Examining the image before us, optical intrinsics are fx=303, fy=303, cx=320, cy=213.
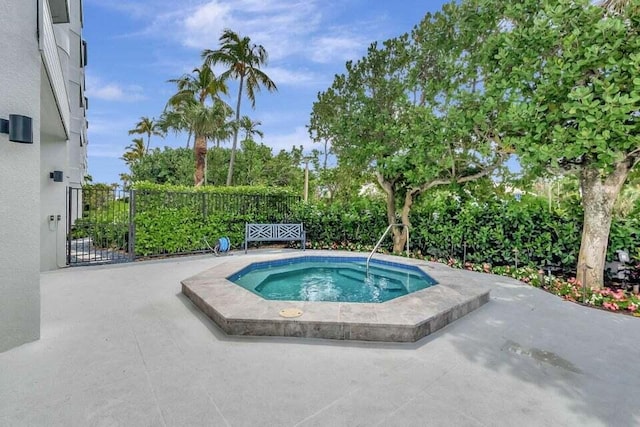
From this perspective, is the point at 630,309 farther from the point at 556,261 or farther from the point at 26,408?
the point at 26,408

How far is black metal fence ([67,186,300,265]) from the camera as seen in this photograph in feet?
26.0

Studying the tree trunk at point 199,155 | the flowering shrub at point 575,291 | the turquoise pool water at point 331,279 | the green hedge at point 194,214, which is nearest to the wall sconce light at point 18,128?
the turquoise pool water at point 331,279

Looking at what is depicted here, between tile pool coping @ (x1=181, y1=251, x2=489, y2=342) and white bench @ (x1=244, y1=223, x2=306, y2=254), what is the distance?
15.3 ft

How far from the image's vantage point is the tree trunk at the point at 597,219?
5375 mm

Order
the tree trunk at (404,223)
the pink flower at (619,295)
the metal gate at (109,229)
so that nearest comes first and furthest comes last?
the pink flower at (619,295), the metal gate at (109,229), the tree trunk at (404,223)

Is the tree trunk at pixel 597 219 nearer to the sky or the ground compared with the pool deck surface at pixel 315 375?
nearer to the sky

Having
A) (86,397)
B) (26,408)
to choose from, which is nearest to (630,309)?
(86,397)

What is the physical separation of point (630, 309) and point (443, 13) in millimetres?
7631

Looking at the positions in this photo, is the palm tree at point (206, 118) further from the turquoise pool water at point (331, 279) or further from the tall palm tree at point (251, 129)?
the turquoise pool water at point (331, 279)

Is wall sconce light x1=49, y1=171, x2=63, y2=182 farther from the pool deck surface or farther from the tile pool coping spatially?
the tile pool coping

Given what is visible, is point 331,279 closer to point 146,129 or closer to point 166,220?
point 166,220

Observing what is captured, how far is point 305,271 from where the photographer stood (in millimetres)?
7262

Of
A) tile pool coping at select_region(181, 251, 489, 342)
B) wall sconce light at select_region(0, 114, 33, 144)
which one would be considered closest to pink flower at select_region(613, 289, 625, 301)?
tile pool coping at select_region(181, 251, 489, 342)

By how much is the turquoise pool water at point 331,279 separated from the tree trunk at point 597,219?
2.79 metres
